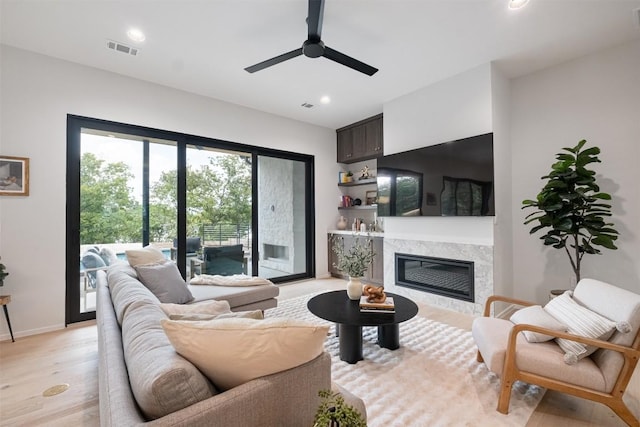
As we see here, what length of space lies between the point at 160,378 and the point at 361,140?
5147 mm

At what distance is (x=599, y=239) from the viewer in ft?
9.16

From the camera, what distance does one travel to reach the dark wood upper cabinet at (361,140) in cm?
512

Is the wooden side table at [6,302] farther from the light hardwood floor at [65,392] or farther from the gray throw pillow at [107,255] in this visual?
the gray throw pillow at [107,255]

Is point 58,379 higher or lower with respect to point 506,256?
lower

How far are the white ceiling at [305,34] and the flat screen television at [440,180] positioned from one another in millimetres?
983

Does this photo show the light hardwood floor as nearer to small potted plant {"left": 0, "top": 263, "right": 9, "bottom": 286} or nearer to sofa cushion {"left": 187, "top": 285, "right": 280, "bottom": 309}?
small potted plant {"left": 0, "top": 263, "right": 9, "bottom": 286}

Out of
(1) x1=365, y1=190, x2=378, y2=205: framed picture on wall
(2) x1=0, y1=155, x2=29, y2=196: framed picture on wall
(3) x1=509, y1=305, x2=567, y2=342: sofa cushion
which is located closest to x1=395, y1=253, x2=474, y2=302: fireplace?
(1) x1=365, y1=190, x2=378, y2=205: framed picture on wall

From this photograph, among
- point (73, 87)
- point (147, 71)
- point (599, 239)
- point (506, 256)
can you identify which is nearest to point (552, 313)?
point (599, 239)

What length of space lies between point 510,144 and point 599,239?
156cm

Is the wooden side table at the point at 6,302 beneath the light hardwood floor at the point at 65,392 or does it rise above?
above

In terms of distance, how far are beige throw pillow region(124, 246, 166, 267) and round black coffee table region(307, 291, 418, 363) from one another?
161 centimetres

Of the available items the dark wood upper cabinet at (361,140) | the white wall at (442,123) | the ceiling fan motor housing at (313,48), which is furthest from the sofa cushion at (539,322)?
the dark wood upper cabinet at (361,140)

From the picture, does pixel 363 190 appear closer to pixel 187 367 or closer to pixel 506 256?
pixel 506 256

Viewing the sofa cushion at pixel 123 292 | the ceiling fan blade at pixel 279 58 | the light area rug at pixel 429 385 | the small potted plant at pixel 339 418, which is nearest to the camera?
the small potted plant at pixel 339 418
